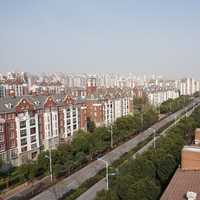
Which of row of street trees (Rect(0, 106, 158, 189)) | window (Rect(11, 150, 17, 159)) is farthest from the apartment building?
window (Rect(11, 150, 17, 159))

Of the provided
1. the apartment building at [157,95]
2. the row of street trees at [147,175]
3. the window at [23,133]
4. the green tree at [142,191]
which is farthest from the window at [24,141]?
the apartment building at [157,95]

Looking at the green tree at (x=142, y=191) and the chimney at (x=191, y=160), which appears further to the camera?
the chimney at (x=191, y=160)

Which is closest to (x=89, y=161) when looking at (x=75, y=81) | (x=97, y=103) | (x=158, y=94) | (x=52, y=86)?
(x=97, y=103)

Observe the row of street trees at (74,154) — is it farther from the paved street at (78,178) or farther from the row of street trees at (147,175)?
the row of street trees at (147,175)

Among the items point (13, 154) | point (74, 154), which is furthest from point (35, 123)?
point (74, 154)

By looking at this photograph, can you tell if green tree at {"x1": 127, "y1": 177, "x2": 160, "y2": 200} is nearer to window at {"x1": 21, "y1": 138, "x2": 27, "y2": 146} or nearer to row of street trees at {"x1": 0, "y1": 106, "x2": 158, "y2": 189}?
row of street trees at {"x1": 0, "y1": 106, "x2": 158, "y2": 189}

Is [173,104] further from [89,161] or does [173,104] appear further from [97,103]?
[89,161]
